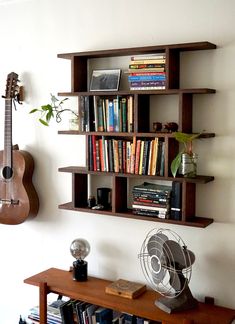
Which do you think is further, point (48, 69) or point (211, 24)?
point (48, 69)

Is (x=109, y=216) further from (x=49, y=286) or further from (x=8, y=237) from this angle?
(x=8, y=237)

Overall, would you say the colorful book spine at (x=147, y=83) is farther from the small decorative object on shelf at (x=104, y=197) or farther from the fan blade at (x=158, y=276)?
the fan blade at (x=158, y=276)

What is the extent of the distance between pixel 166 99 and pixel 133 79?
0.22 meters

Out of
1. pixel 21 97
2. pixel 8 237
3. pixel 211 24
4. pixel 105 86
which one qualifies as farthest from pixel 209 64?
pixel 8 237

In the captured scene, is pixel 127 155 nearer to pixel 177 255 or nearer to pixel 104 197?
pixel 104 197

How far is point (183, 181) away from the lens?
2.62m

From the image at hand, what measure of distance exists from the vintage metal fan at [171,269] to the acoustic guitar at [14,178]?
94cm

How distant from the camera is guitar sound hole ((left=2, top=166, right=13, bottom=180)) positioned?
3.25 metres

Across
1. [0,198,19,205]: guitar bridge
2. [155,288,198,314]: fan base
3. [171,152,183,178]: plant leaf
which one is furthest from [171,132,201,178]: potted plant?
[0,198,19,205]: guitar bridge

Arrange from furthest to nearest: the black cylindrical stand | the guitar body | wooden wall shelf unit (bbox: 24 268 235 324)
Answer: the guitar body, the black cylindrical stand, wooden wall shelf unit (bbox: 24 268 235 324)

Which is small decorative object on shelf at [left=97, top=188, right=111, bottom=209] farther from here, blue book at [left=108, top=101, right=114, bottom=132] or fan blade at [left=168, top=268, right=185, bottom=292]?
fan blade at [left=168, top=268, right=185, bottom=292]

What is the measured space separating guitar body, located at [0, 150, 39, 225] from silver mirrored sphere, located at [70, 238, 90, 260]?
16.7 inches

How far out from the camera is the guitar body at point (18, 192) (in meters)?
3.21

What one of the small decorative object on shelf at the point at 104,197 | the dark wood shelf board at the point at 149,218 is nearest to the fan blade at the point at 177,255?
the dark wood shelf board at the point at 149,218
